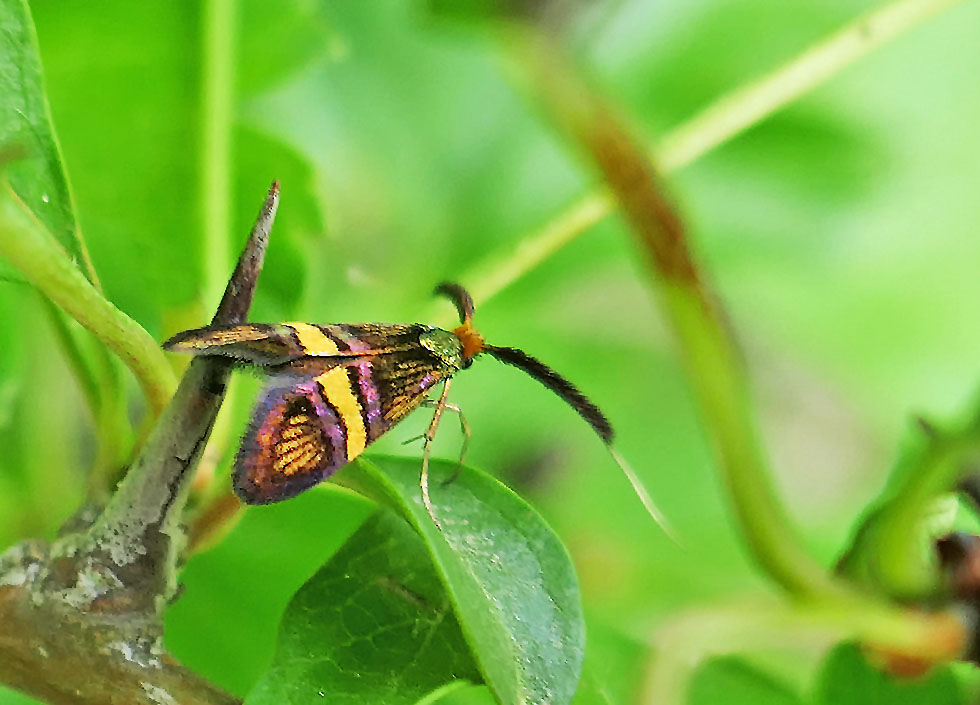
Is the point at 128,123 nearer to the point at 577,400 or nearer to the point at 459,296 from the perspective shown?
the point at 459,296

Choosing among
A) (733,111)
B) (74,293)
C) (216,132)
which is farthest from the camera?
(733,111)

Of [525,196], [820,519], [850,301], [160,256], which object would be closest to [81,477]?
[160,256]

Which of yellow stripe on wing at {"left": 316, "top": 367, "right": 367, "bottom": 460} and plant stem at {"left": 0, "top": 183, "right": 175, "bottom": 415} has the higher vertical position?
yellow stripe on wing at {"left": 316, "top": 367, "right": 367, "bottom": 460}

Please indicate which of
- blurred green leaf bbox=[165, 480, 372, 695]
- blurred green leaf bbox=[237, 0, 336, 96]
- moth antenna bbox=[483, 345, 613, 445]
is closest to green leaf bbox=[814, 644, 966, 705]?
moth antenna bbox=[483, 345, 613, 445]

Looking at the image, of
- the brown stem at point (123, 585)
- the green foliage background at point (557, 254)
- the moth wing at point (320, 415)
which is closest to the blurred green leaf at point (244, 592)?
the green foliage background at point (557, 254)

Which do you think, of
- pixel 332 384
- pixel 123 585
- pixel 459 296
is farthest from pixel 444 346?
pixel 123 585

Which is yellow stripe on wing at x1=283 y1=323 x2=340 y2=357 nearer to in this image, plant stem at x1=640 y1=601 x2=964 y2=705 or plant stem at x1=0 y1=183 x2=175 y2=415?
plant stem at x1=0 y1=183 x2=175 y2=415

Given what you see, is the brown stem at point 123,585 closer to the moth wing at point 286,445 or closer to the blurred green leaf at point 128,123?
the moth wing at point 286,445
